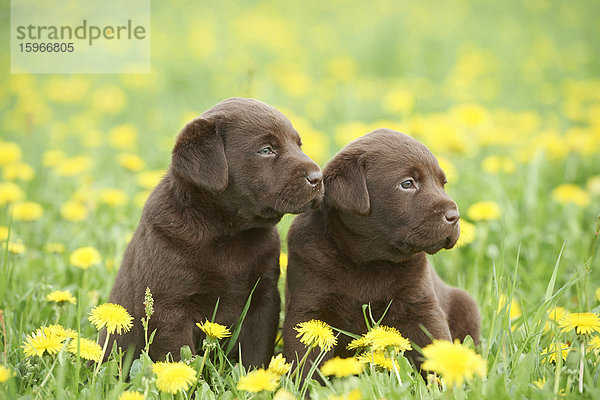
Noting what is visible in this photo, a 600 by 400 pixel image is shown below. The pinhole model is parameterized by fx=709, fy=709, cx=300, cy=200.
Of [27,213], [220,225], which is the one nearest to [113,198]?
[27,213]

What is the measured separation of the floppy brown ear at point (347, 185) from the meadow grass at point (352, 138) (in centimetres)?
67

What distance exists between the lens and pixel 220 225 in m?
3.30

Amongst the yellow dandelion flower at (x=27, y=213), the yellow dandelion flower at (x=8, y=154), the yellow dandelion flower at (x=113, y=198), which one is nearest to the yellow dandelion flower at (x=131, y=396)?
the yellow dandelion flower at (x=27, y=213)

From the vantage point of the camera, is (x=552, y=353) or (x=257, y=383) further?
(x=552, y=353)

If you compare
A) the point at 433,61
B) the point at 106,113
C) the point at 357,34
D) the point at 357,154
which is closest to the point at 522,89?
the point at 433,61

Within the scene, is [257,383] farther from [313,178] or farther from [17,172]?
[17,172]

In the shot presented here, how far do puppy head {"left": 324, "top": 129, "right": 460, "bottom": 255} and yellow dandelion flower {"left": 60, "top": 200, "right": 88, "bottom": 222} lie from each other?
8.46ft

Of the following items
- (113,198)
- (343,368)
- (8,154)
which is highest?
(8,154)

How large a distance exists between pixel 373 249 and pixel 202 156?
91cm

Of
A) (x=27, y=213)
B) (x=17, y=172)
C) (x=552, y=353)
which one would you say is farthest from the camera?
(x=17, y=172)

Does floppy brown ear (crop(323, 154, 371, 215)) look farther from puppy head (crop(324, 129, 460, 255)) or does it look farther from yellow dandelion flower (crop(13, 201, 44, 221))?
yellow dandelion flower (crop(13, 201, 44, 221))

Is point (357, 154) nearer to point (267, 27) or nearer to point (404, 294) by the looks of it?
point (404, 294)

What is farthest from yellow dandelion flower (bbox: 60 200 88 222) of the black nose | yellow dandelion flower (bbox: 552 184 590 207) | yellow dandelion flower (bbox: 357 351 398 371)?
yellow dandelion flower (bbox: 552 184 590 207)

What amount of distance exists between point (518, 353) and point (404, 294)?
1.96 feet
